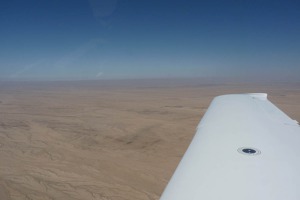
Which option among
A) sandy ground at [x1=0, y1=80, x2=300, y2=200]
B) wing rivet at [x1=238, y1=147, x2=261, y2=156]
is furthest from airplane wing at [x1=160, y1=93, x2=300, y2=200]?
sandy ground at [x1=0, y1=80, x2=300, y2=200]

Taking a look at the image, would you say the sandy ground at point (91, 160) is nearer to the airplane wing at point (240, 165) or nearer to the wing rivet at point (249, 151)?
the airplane wing at point (240, 165)

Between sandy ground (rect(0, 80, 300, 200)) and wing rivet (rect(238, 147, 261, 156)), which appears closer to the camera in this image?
wing rivet (rect(238, 147, 261, 156))

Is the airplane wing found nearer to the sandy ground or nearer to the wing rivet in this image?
the wing rivet

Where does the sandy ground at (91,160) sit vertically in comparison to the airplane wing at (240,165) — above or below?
below

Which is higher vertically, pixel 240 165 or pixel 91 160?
pixel 240 165

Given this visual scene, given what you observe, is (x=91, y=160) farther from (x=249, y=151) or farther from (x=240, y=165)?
(x=240, y=165)

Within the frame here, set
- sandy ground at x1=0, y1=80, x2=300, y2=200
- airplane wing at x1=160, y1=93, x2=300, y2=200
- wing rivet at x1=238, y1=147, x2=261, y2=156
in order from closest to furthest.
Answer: airplane wing at x1=160, y1=93, x2=300, y2=200 → wing rivet at x1=238, y1=147, x2=261, y2=156 → sandy ground at x1=0, y1=80, x2=300, y2=200

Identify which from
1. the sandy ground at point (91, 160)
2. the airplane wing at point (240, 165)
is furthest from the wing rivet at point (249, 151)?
the sandy ground at point (91, 160)

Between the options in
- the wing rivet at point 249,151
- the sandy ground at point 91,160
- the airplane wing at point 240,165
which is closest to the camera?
the airplane wing at point 240,165

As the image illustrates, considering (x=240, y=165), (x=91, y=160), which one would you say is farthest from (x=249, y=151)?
(x=91, y=160)
